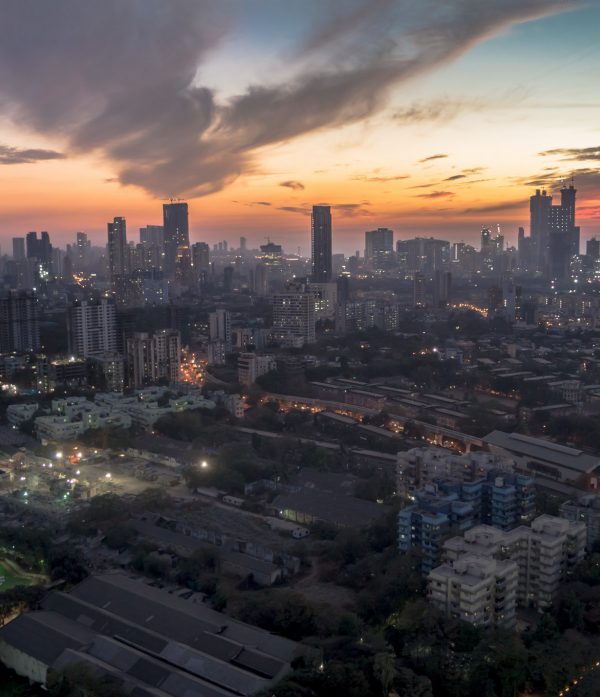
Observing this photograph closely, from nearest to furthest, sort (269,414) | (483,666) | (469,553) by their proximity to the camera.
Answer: (483,666) < (469,553) < (269,414)

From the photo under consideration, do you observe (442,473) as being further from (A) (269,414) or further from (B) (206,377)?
(B) (206,377)

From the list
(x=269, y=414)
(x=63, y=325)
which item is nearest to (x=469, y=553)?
(x=269, y=414)

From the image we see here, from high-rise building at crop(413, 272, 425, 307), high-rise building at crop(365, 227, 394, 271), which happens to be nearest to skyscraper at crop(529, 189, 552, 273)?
high-rise building at crop(365, 227, 394, 271)

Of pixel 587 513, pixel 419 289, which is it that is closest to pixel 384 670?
pixel 587 513

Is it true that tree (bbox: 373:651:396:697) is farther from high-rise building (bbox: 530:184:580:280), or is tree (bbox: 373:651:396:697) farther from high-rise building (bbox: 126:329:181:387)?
high-rise building (bbox: 530:184:580:280)

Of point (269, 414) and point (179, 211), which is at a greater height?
point (179, 211)

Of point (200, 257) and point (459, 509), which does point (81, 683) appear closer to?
point (459, 509)

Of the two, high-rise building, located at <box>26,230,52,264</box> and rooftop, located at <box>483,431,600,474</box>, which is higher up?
high-rise building, located at <box>26,230,52,264</box>
